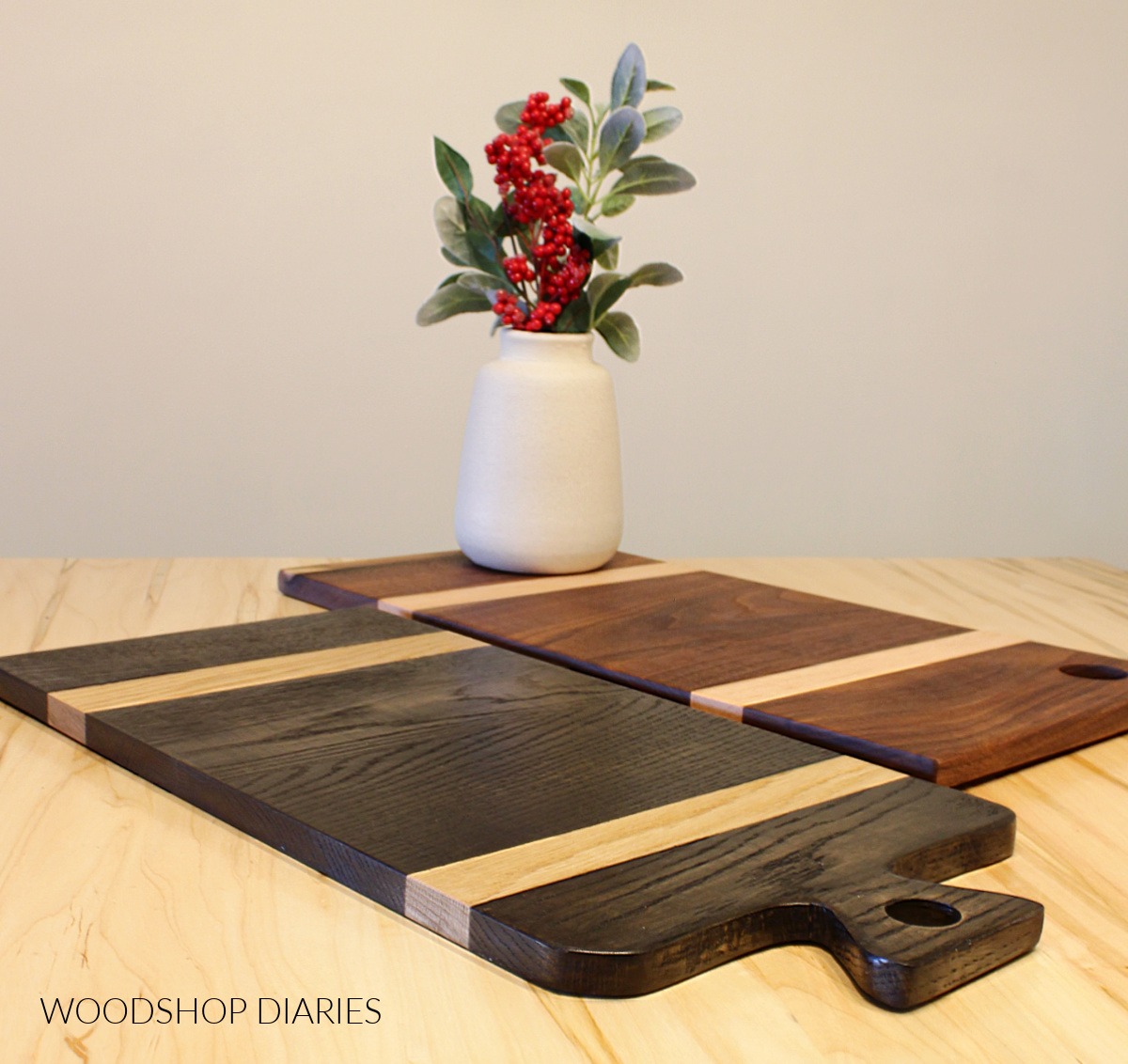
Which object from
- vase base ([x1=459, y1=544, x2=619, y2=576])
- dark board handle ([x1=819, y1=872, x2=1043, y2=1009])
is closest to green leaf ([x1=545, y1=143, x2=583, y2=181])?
vase base ([x1=459, y1=544, x2=619, y2=576])

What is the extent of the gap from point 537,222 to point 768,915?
0.82m

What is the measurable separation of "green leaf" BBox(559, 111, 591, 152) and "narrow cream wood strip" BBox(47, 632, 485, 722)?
530 mm

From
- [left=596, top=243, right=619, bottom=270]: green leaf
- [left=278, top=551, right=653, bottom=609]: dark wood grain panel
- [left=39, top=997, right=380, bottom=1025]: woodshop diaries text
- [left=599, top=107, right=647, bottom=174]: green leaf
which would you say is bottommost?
[left=278, top=551, right=653, bottom=609]: dark wood grain panel

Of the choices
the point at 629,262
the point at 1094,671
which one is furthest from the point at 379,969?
the point at 629,262

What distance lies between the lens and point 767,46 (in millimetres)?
3057

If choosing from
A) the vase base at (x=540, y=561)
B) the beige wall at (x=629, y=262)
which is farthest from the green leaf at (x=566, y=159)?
the beige wall at (x=629, y=262)

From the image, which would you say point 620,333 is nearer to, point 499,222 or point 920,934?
point 499,222

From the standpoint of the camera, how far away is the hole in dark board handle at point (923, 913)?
0.46m

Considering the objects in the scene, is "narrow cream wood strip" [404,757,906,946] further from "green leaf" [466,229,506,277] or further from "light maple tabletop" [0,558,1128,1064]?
"green leaf" [466,229,506,277]

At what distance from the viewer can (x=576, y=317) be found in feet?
3.85

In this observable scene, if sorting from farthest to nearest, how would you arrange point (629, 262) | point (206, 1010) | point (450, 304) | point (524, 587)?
point (629, 262) → point (450, 304) → point (524, 587) → point (206, 1010)

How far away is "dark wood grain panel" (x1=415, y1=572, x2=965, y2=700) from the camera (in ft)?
2.65

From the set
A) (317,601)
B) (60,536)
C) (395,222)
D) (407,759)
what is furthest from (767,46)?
(407,759)

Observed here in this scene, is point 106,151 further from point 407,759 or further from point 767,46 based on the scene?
point 407,759
